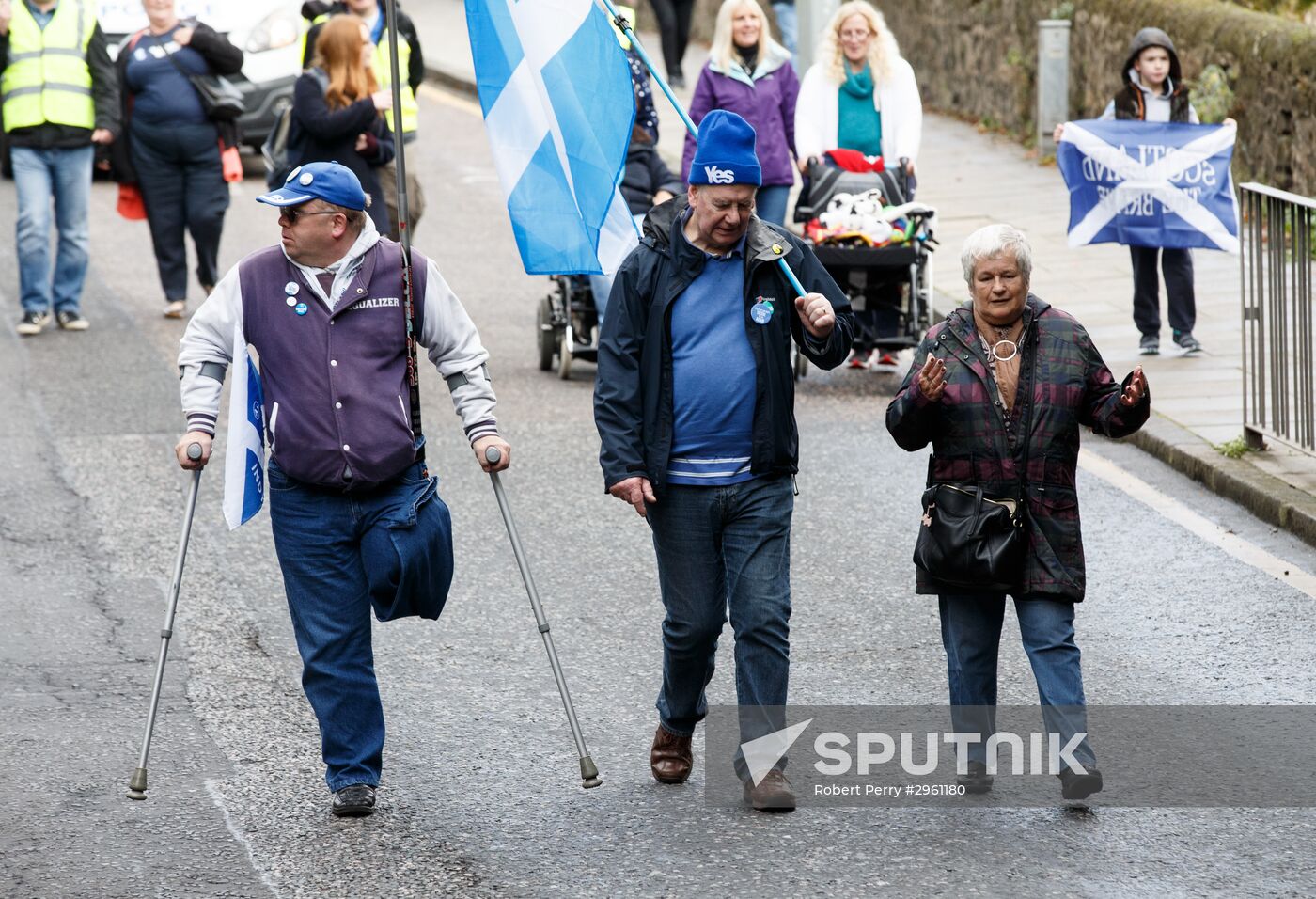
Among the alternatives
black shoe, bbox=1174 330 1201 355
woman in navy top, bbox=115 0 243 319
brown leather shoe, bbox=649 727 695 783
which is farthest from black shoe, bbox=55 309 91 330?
brown leather shoe, bbox=649 727 695 783

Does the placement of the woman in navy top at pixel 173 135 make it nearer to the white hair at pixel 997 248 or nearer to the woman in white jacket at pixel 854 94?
the woman in white jacket at pixel 854 94

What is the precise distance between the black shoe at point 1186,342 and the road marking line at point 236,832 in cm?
719

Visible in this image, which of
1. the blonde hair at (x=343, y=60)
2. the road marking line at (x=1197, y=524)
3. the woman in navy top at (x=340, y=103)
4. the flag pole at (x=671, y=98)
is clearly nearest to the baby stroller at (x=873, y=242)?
the road marking line at (x=1197, y=524)

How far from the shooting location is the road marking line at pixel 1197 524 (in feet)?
26.8

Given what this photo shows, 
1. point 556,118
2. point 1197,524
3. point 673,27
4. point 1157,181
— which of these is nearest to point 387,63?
point 1157,181

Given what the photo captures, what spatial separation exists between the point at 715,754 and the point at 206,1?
13.8 meters

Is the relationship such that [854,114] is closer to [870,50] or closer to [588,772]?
[870,50]

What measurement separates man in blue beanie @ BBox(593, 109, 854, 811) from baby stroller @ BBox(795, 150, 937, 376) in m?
5.27

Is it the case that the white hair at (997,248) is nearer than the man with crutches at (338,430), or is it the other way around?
the white hair at (997,248)

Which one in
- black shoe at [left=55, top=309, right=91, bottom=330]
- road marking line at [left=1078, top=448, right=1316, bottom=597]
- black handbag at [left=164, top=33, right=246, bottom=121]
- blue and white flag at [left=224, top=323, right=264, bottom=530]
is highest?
black handbag at [left=164, top=33, right=246, bottom=121]

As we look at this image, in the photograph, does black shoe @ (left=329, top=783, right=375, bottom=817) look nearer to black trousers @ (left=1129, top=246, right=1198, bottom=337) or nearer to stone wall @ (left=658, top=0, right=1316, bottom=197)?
black trousers @ (left=1129, top=246, right=1198, bottom=337)

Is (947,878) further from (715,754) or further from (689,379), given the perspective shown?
(689,379)

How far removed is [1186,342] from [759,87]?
2974 millimetres

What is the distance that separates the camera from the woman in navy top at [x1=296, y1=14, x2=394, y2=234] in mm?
11656
